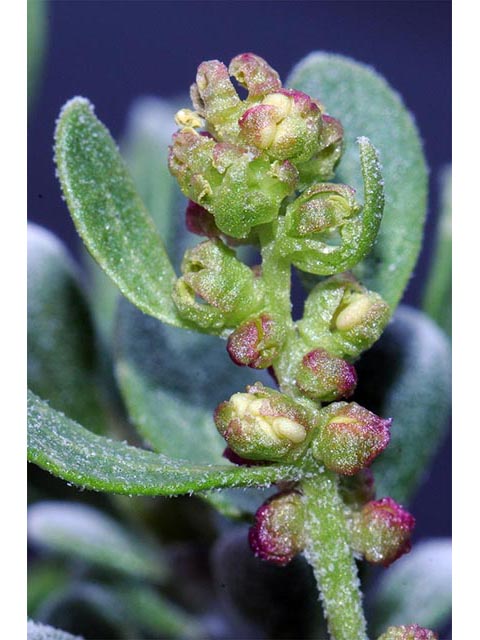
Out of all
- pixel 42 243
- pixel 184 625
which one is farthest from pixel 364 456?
pixel 184 625

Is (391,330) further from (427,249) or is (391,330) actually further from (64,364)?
(427,249)

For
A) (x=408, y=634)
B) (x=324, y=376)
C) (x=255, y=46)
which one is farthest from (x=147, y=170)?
(x=408, y=634)

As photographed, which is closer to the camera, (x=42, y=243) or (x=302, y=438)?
(x=302, y=438)

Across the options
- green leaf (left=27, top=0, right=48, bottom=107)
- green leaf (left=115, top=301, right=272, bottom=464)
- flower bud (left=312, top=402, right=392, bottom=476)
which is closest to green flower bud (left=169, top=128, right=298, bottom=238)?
flower bud (left=312, top=402, right=392, bottom=476)

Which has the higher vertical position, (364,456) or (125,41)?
(125,41)

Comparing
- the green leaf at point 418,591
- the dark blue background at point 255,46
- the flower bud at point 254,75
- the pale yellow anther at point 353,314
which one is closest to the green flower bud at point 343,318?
the pale yellow anther at point 353,314
